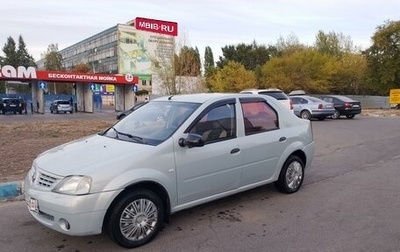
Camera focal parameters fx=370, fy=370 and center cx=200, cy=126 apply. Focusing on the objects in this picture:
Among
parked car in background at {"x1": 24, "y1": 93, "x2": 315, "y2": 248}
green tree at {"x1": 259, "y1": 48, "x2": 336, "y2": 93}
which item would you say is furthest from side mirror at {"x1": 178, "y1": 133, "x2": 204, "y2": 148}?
green tree at {"x1": 259, "y1": 48, "x2": 336, "y2": 93}

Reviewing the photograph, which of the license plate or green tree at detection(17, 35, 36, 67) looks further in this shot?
green tree at detection(17, 35, 36, 67)

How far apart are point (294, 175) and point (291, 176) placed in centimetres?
7

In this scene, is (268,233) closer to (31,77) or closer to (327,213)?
(327,213)

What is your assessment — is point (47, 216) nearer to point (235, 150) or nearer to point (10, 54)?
point (235, 150)

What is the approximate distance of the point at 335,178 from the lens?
7.07 m

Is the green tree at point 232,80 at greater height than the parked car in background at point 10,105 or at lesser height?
greater

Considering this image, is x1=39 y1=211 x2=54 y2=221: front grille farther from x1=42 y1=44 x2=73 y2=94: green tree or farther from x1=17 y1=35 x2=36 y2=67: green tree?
x1=17 y1=35 x2=36 y2=67: green tree

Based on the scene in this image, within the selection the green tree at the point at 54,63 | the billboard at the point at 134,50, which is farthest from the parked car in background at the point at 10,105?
the billboard at the point at 134,50

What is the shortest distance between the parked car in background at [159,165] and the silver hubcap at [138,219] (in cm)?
1

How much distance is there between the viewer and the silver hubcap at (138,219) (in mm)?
4004

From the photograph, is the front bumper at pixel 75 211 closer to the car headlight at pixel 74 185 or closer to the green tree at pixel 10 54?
the car headlight at pixel 74 185

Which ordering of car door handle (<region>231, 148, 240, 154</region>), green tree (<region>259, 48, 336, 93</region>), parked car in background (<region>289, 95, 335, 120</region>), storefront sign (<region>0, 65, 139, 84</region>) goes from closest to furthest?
car door handle (<region>231, 148, 240, 154</region>)
parked car in background (<region>289, 95, 335, 120</region>)
storefront sign (<region>0, 65, 139, 84</region>)
green tree (<region>259, 48, 336, 93</region>)

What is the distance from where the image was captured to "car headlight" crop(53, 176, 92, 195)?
3.71m

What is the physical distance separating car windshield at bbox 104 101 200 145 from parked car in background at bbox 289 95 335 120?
1831 centimetres
